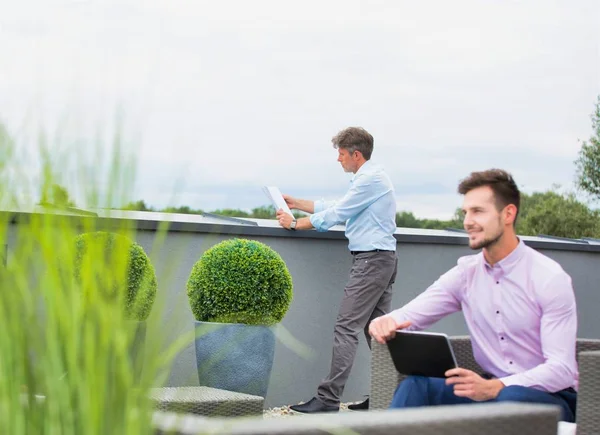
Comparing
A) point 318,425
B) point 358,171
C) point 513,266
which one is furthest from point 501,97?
point 318,425

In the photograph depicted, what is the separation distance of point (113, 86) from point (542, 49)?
11194 mm

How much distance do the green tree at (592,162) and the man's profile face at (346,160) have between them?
1300cm

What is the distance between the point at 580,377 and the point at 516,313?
0.31 m

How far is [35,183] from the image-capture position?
4.27ft

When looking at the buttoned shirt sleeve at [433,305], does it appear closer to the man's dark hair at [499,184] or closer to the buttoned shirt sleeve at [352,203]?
the man's dark hair at [499,184]

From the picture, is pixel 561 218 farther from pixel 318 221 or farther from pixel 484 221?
pixel 484 221

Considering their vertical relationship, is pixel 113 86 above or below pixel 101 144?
above

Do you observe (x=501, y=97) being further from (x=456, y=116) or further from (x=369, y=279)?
(x=369, y=279)

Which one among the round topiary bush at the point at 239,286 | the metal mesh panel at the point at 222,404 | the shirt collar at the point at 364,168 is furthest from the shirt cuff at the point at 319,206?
the metal mesh panel at the point at 222,404

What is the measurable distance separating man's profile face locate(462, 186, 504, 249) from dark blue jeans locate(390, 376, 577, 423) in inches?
20.3

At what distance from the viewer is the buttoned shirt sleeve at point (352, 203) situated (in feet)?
18.8

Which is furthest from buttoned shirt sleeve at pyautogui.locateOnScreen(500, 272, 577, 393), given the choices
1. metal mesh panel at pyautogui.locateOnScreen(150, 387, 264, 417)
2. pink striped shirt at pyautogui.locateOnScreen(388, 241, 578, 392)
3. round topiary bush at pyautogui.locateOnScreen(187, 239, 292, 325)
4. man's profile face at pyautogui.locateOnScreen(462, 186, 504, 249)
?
round topiary bush at pyautogui.locateOnScreen(187, 239, 292, 325)

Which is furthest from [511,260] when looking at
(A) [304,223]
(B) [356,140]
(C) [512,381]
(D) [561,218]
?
(D) [561,218]

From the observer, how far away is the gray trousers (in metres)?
5.65
